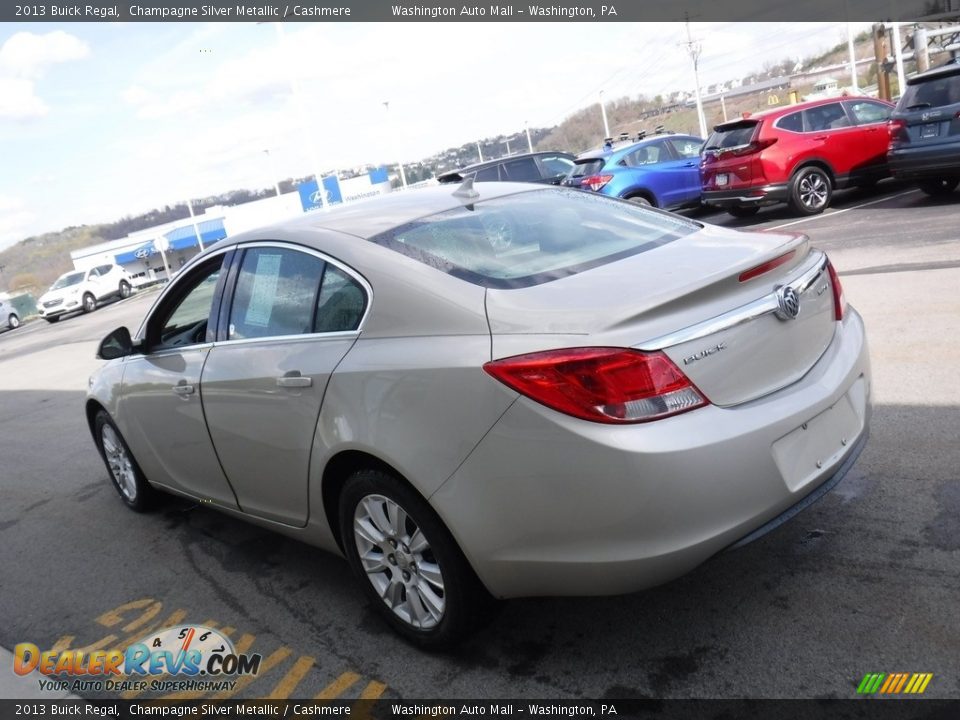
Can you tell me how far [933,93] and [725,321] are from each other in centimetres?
1021

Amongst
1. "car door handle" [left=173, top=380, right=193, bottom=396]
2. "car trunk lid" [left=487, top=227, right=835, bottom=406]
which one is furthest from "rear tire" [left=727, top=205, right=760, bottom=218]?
"car door handle" [left=173, top=380, right=193, bottom=396]

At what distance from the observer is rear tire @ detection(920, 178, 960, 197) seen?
11781 millimetres

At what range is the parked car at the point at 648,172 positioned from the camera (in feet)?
51.8

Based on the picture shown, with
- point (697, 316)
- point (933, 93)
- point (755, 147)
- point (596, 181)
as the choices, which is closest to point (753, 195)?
point (755, 147)

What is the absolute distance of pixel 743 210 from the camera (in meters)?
13.9

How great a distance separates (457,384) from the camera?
9.11 ft

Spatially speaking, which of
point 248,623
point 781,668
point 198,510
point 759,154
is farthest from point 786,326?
point 759,154

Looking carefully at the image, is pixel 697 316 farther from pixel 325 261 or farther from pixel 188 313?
pixel 188 313

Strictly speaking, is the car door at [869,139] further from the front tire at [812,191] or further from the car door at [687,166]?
the car door at [687,166]

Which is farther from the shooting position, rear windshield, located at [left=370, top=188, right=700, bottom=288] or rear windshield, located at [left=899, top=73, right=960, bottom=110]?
rear windshield, located at [left=899, top=73, right=960, bottom=110]

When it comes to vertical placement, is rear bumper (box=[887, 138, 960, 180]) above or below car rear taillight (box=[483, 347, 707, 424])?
below

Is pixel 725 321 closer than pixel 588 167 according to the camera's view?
Yes

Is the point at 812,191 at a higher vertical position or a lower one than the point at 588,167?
lower

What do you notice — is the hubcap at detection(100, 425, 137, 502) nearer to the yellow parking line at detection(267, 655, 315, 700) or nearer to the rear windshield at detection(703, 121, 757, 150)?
the yellow parking line at detection(267, 655, 315, 700)
